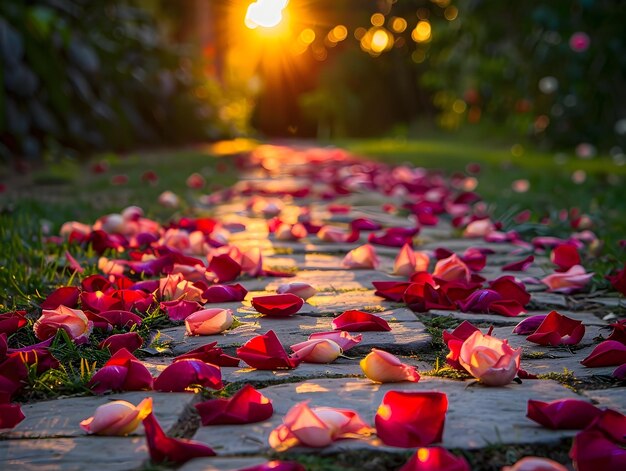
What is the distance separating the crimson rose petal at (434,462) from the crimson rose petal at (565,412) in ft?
0.78

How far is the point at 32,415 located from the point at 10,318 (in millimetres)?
472

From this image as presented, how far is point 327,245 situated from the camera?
339 centimetres

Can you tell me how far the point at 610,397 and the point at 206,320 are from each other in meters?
0.89

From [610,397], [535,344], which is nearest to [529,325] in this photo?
[535,344]

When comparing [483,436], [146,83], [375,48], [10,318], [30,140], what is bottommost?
[483,436]

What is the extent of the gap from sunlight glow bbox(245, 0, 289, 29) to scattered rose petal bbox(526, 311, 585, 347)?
1858cm

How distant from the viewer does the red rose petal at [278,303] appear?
2.09 metres

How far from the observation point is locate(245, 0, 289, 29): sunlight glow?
69.1ft

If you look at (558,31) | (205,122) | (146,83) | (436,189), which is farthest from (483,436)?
(205,122)

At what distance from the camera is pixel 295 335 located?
6.43ft

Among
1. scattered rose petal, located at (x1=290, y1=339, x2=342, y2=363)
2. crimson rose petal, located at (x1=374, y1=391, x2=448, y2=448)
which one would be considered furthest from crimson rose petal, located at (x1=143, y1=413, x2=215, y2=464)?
scattered rose petal, located at (x1=290, y1=339, x2=342, y2=363)

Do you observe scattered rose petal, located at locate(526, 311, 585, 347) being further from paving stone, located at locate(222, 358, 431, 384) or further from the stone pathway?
paving stone, located at locate(222, 358, 431, 384)

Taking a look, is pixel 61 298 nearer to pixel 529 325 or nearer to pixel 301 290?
pixel 301 290

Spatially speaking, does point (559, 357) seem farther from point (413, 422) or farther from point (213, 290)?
point (213, 290)
